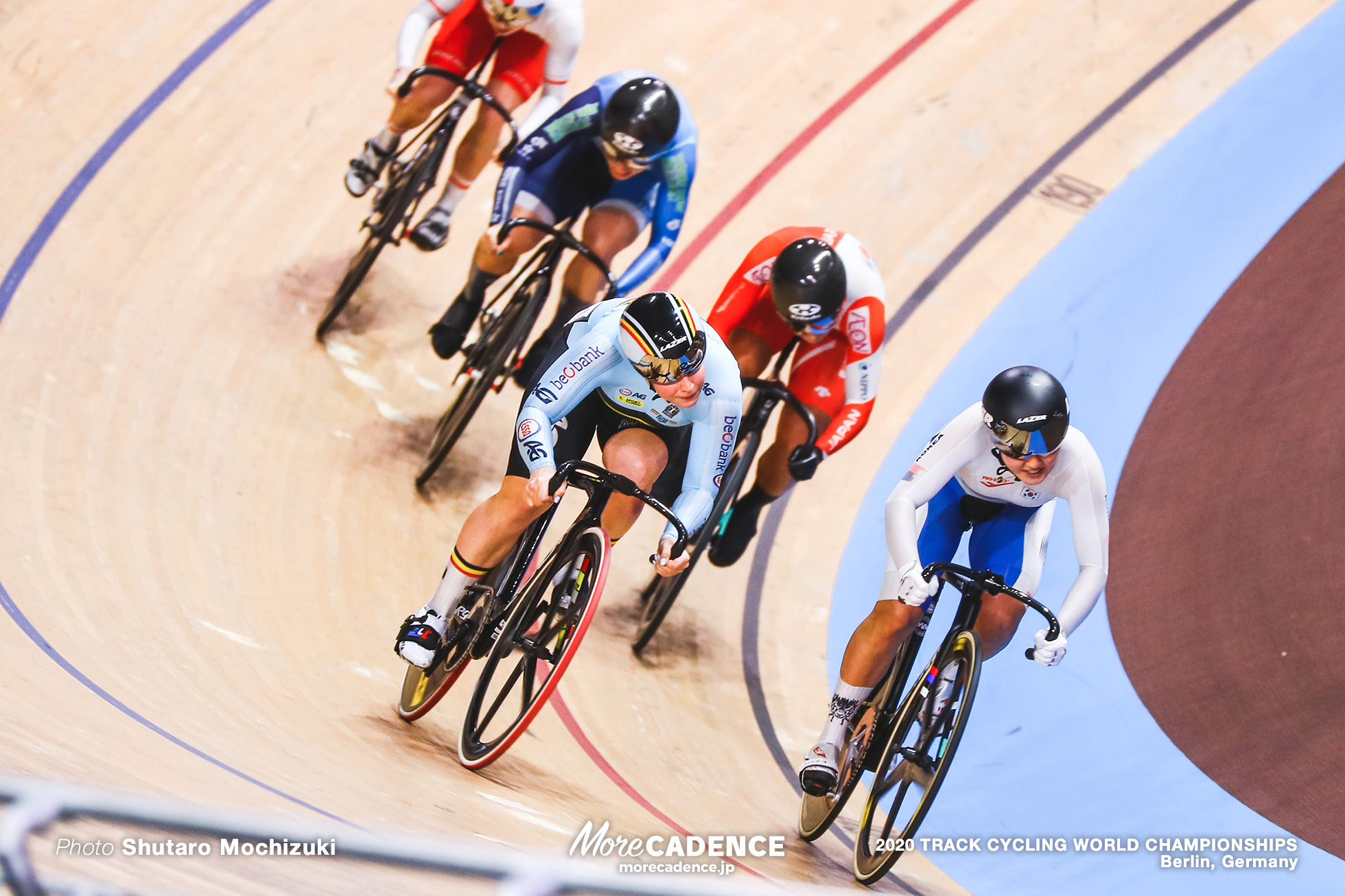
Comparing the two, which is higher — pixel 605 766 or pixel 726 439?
pixel 726 439

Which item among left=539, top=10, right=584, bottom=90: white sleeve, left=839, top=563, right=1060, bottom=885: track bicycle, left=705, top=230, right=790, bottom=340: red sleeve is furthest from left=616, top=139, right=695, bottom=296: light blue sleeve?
left=839, top=563, right=1060, bottom=885: track bicycle

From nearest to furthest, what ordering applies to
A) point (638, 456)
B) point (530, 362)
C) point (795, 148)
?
point (638, 456) < point (530, 362) < point (795, 148)

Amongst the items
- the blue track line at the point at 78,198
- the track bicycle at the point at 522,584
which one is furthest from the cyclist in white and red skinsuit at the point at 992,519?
the blue track line at the point at 78,198

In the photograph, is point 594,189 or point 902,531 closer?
point 902,531

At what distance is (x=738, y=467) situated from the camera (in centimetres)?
415

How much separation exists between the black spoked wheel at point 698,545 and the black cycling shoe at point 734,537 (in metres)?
0.04

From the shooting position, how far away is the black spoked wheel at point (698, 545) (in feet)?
13.5

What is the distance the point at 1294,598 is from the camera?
4.39 meters

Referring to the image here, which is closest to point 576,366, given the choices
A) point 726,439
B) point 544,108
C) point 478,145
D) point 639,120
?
point 726,439

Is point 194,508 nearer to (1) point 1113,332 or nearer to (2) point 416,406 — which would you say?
(2) point 416,406

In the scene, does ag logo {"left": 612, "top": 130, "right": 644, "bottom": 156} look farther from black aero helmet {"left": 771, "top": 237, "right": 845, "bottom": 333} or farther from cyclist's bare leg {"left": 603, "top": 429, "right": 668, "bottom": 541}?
cyclist's bare leg {"left": 603, "top": 429, "right": 668, "bottom": 541}

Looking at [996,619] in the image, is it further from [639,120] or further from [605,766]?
[639,120]

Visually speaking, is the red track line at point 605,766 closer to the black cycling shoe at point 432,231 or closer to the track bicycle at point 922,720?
the track bicycle at point 922,720

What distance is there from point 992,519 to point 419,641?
153 cm
